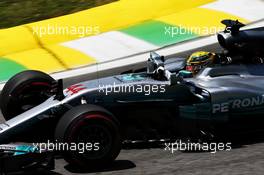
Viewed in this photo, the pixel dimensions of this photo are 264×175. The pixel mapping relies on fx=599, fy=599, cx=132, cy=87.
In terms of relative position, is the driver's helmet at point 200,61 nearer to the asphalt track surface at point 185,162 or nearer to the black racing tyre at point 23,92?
the asphalt track surface at point 185,162

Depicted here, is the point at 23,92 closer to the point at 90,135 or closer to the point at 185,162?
the point at 90,135

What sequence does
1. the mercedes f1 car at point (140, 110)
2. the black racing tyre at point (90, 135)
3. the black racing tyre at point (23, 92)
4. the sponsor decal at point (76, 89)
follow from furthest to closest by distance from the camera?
the black racing tyre at point (23, 92) → the sponsor decal at point (76, 89) → the mercedes f1 car at point (140, 110) → the black racing tyre at point (90, 135)

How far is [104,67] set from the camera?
10.2 m

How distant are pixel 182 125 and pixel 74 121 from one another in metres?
1.49

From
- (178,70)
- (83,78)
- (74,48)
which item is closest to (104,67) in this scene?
(83,78)

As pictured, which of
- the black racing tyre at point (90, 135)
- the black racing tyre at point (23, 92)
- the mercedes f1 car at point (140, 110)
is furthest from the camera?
the black racing tyre at point (23, 92)

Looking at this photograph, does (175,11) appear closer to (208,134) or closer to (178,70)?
(178,70)

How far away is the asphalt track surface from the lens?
19.9 ft

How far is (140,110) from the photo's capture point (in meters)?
6.76

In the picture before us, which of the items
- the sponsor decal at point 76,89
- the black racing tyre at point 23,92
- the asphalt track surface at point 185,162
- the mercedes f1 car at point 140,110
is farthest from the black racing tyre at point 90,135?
the black racing tyre at point 23,92

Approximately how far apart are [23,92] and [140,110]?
179 centimetres

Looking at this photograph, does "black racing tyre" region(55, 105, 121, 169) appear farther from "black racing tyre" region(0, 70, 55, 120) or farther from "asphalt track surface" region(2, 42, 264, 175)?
"black racing tyre" region(0, 70, 55, 120)

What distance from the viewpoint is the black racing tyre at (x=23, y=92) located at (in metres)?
7.65

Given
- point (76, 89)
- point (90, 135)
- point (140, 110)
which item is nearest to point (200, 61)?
point (140, 110)
